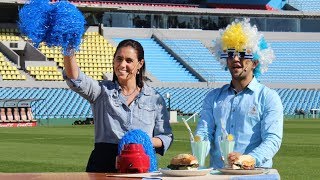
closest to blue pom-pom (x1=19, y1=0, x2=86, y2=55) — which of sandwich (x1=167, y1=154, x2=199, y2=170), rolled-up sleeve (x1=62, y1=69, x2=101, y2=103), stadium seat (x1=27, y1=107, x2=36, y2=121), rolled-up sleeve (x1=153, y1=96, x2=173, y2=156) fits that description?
rolled-up sleeve (x1=62, y1=69, x2=101, y2=103)

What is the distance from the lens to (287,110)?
55.1 metres

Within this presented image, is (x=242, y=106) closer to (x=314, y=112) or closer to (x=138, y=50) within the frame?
(x=138, y=50)

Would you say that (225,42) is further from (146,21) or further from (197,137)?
(146,21)

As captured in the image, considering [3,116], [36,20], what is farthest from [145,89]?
[3,116]

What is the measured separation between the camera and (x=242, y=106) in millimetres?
6605

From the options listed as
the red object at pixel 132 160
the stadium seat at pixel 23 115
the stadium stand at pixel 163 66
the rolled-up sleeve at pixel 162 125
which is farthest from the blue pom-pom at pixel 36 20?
the stadium stand at pixel 163 66

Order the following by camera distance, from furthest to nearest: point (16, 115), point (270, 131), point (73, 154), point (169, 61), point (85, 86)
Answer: point (169, 61), point (16, 115), point (73, 154), point (85, 86), point (270, 131)

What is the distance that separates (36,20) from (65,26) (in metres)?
0.21

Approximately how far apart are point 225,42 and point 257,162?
0.97 m

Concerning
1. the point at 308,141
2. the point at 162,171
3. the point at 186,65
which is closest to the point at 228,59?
the point at 162,171

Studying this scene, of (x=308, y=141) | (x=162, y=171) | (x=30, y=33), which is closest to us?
(x=162, y=171)

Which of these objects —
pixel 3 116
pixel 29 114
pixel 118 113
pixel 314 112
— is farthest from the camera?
pixel 314 112

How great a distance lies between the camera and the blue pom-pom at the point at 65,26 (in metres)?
6.02

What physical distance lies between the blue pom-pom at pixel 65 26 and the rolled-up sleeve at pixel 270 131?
144 cm
